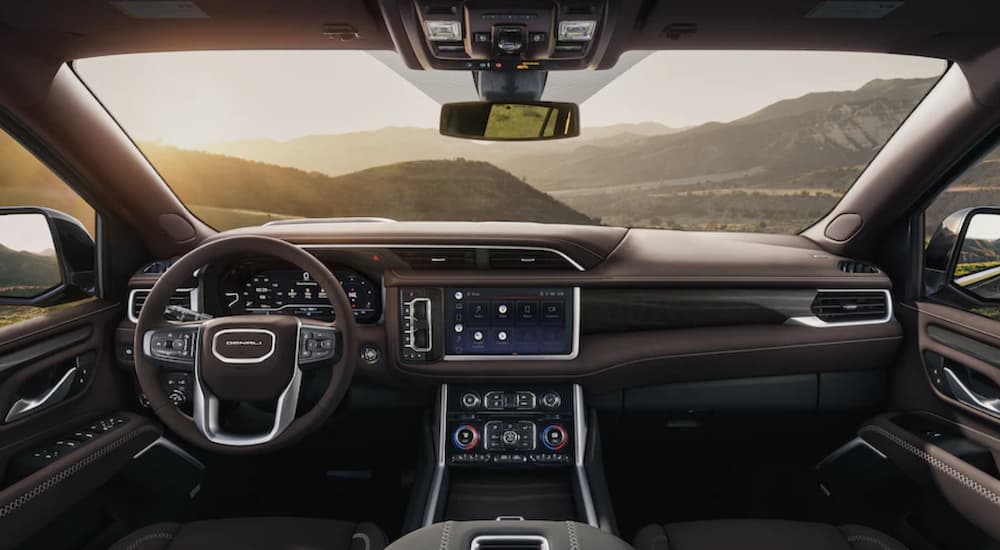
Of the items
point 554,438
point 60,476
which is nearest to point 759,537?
point 554,438

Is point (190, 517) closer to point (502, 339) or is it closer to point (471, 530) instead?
point (502, 339)

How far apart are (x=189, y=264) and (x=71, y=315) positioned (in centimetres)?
93

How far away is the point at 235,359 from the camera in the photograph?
2.17 m

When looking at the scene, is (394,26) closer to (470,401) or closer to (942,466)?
(470,401)

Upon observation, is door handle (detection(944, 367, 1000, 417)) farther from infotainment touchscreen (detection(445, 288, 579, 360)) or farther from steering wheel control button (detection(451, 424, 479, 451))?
steering wheel control button (detection(451, 424, 479, 451))

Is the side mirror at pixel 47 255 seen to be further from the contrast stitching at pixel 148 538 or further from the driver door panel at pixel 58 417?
the contrast stitching at pixel 148 538

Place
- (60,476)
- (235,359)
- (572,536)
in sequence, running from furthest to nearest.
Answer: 1. (60,476)
2. (235,359)
3. (572,536)

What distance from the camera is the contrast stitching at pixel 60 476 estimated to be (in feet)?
7.18

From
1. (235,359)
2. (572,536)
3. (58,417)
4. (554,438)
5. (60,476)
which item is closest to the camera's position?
(572,536)

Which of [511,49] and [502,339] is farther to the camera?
[502,339]

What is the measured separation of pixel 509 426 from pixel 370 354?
69 centimetres

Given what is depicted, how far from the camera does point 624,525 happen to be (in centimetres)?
332

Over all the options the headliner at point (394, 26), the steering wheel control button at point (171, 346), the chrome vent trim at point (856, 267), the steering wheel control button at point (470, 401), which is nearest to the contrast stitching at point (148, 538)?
the steering wheel control button at point (171, 346)

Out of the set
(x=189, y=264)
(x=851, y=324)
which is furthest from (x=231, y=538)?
(x=851, y=324)
